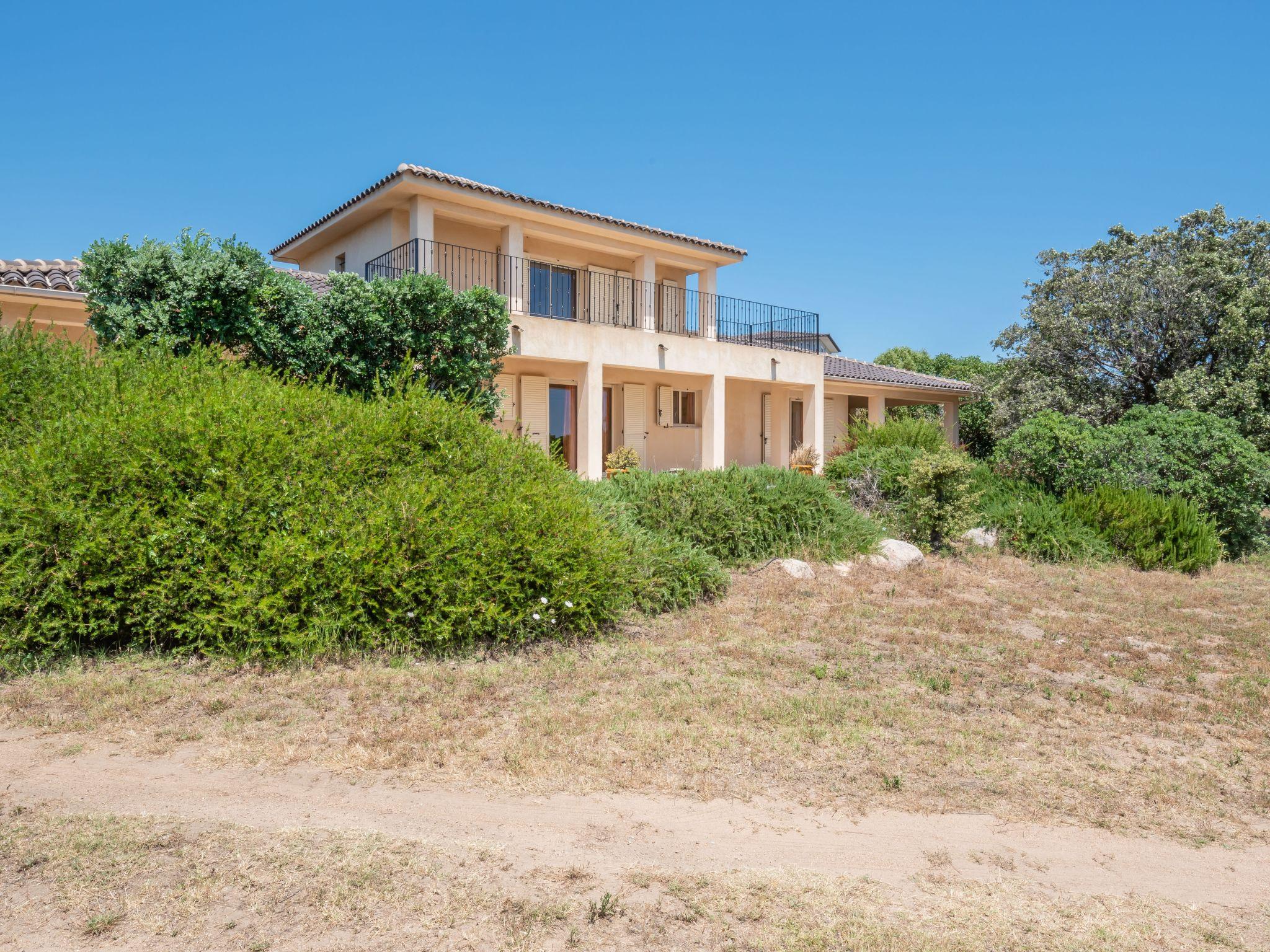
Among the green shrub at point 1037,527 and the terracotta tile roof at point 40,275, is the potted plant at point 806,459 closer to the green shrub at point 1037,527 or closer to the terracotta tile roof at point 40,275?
the green shrub at point 1037,527

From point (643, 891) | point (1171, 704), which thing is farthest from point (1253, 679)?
point (643, 891)

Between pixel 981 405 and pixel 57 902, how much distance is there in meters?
27.5

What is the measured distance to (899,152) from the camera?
1527cm

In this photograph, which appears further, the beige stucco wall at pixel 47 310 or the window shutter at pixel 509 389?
the window shutter at pixel 509 389

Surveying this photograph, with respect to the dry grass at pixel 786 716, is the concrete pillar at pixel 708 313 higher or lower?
higher

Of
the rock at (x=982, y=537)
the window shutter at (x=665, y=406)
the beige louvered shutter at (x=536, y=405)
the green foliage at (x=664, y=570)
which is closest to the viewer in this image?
the green foliage at (x=664, y=570)

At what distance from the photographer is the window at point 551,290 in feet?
56.8

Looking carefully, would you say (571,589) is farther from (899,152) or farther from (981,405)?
(981,405)

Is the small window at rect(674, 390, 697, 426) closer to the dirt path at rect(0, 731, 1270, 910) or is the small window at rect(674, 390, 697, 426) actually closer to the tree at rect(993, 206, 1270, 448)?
the tree at rect(993, 206, 1270, 448)

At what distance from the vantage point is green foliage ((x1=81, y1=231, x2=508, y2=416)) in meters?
8.93

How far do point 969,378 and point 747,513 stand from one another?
30112 millimetres

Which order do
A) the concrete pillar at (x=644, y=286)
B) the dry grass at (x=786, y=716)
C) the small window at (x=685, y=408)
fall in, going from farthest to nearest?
the small window at (x=685, y=408), the concrete pillar at (x=644, y=286), the dry grass at (x=786, y=716)

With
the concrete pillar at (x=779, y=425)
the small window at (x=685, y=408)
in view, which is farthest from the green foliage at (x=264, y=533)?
the concrete pillar at (x=779, y=425)

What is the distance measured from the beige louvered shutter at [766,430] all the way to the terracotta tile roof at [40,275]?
16.3m
